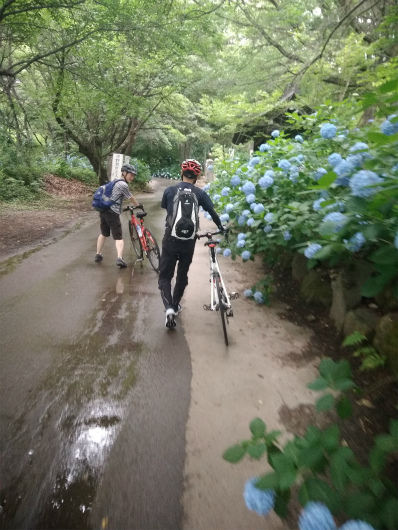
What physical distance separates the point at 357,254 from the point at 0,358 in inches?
141

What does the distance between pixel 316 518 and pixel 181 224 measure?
9.83 ft

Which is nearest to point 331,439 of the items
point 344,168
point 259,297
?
point 344,168

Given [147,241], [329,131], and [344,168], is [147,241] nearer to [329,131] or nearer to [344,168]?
[329,131]

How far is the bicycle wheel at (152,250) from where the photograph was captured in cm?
636

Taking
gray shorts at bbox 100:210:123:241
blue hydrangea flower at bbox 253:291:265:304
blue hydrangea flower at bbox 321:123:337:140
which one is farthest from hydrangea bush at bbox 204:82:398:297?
gray shorts at bbox 100:210:123:241

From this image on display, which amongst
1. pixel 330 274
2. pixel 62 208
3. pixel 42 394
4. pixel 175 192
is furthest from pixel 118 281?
pixel 62 208

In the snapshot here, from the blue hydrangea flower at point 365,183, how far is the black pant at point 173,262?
2.39 m

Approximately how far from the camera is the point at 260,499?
118cm

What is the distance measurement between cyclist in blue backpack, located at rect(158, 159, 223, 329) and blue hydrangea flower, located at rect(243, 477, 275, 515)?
2.83 meters

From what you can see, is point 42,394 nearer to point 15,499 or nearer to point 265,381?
point 15,499

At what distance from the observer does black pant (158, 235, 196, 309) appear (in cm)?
389

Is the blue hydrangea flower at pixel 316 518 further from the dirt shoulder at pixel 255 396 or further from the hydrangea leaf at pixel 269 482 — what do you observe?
the dirt shoulder at pixel 255 396

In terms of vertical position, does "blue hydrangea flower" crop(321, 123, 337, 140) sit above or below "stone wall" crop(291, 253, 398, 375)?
above

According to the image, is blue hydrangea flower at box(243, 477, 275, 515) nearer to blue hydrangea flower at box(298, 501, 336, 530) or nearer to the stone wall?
blue hydrangea flower at box(298, 501, 336, 530)
